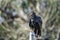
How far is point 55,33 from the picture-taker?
548 centimetres

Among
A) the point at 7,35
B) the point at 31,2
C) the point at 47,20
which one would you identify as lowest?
the point at 7,35

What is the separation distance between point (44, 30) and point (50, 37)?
0.71ft

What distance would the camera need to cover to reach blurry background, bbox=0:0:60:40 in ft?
17.0

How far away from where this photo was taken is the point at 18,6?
5.45 m

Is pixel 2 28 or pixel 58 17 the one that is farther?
pixel 58 17

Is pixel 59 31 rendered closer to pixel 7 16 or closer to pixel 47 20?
pixel 47 20

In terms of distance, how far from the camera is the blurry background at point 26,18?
17.0ft

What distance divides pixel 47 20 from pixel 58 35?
0.45 metres

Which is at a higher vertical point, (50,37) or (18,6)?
(18,6)

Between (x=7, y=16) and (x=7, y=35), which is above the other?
(x=7, y=16)

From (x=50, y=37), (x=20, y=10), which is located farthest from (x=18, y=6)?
(x=50, y=37)

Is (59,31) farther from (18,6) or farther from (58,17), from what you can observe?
(18,6)

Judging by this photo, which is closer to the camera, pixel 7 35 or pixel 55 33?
pixel 7 35

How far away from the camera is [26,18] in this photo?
5.44m
